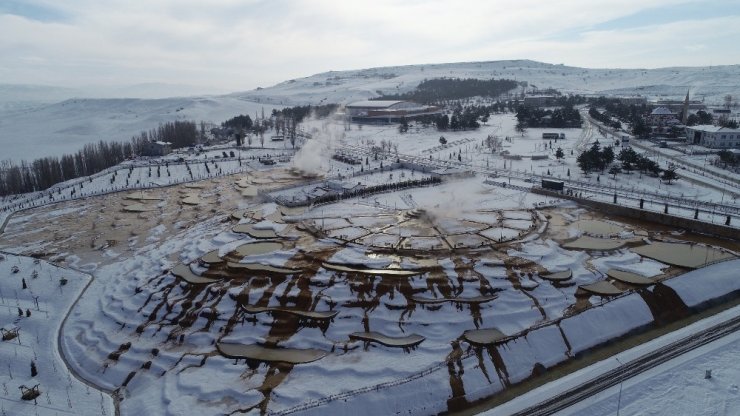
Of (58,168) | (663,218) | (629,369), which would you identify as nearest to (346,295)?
(629,369)

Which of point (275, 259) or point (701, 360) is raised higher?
point (275, 259)

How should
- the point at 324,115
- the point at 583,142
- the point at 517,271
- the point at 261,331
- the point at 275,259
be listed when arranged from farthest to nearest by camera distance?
the point at 324,115 → the point at 583,142 → the point at 275,259 → the point at 517,271 → the point at 261,331

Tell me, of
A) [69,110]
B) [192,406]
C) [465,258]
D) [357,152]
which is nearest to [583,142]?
[357,152]

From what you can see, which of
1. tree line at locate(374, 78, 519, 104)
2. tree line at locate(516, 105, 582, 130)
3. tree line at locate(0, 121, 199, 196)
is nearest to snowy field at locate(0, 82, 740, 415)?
tree line at locate(0, 121, 199, 196)

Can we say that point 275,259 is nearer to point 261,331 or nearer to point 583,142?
point 261,331

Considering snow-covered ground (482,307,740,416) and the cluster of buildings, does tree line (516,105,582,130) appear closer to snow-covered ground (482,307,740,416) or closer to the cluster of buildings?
the cluster of buildings

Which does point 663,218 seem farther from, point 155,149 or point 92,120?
point 92,120

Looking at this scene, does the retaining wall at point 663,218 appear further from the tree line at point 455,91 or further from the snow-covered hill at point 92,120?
the tree line at point 455,91

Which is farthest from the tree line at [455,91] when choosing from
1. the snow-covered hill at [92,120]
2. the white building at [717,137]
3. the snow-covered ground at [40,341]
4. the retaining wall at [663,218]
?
the snow-covered ground at [40,341]
